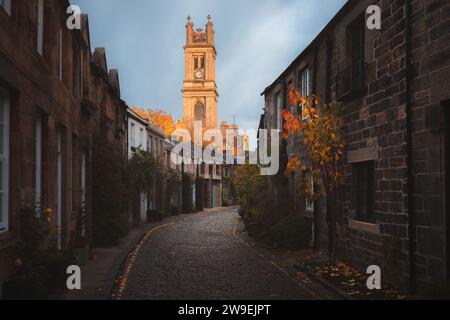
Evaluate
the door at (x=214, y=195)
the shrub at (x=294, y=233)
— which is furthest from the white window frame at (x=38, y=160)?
the door at (x=214, y=195)

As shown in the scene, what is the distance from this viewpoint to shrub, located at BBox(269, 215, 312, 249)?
15891 millimetres

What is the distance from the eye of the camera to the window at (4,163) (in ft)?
25.7

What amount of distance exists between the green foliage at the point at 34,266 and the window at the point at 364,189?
20.4 feet

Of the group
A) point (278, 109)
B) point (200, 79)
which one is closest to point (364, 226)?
point (278, 109)

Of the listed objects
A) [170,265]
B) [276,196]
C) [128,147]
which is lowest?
[170,265]

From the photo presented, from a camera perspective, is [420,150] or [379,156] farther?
[379,156]

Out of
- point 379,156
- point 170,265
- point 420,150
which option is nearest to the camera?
point 420,150

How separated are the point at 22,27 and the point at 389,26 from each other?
21.0 ft

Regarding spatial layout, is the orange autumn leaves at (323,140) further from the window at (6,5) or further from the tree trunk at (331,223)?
the window at (6,5)

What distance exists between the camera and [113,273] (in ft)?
36.9

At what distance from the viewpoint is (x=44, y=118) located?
1060 cm

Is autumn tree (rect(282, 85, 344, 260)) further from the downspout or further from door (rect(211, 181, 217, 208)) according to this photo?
door (rect(211, 181, 217, 208))

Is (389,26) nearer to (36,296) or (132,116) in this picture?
(36,296)
